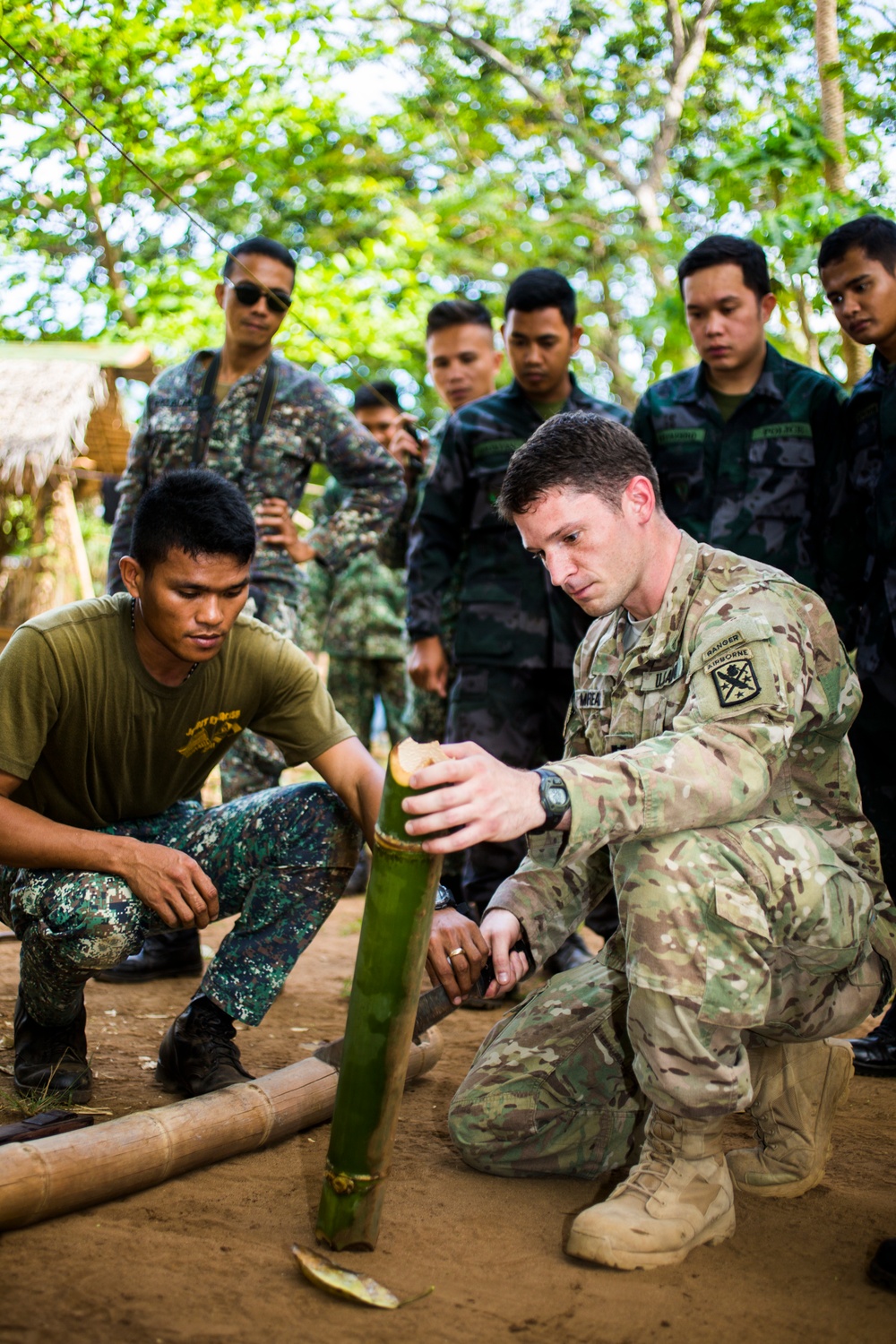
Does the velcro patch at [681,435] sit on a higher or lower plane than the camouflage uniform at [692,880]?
higher

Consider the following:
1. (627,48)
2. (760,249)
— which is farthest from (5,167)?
(627,48)

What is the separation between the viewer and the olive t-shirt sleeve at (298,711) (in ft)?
9.80

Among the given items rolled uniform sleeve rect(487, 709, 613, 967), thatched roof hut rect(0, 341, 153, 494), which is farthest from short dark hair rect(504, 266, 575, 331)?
thatched roof hut rect(0, 341, 153, 494)

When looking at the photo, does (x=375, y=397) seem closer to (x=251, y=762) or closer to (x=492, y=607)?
(x=492, y=607)

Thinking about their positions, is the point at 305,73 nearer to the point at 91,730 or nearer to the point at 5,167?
the point at 5,167

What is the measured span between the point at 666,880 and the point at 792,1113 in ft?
2.31

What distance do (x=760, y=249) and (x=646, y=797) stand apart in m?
2.70

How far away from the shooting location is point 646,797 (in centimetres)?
201

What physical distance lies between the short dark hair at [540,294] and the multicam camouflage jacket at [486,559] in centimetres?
30

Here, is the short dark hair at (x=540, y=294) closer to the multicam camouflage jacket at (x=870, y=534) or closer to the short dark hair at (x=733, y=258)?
the short dark hair at (x=733, y=258)

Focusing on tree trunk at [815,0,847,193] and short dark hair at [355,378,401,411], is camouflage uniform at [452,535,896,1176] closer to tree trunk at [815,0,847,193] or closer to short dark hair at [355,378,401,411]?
tree trunk at [815,0,847,193]

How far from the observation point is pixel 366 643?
236 inches

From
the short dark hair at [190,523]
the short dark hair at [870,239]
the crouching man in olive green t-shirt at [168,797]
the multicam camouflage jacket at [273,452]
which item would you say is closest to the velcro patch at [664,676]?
the crouching man in olive green t-shirt at [168,797]

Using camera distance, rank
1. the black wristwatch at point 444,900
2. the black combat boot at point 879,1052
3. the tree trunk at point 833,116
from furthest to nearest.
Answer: the tree trunk at point 833,116
the black combat boot at point 879,1052
the black wristwatch at point 444,900
